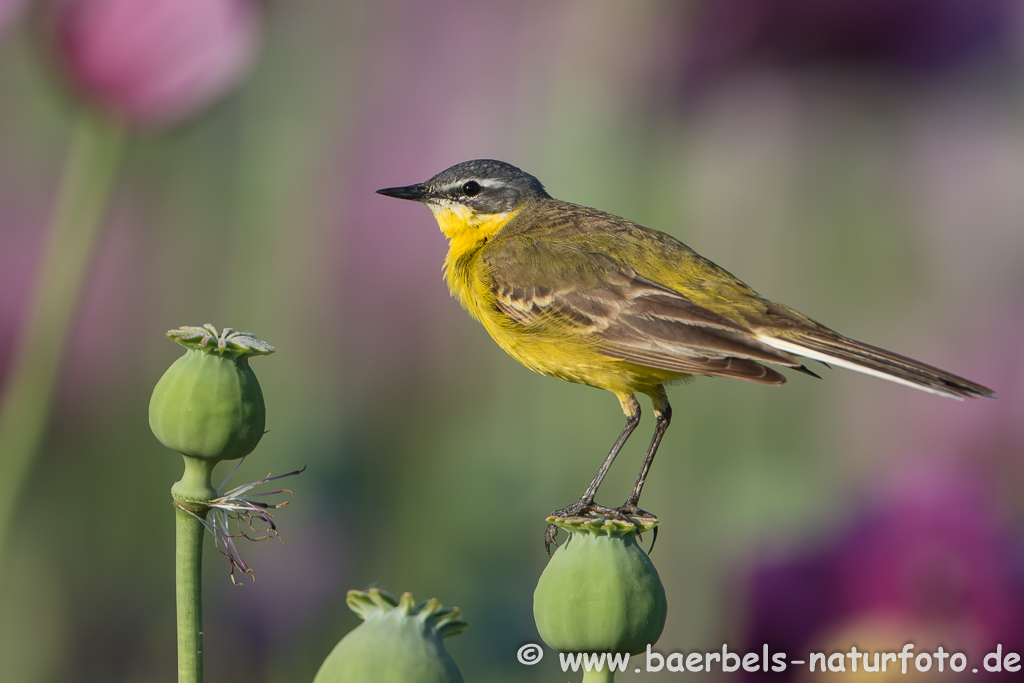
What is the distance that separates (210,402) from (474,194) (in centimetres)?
147

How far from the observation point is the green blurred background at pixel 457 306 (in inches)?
101

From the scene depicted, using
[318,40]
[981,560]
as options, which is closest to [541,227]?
[981,560]

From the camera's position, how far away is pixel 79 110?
6.27 ft

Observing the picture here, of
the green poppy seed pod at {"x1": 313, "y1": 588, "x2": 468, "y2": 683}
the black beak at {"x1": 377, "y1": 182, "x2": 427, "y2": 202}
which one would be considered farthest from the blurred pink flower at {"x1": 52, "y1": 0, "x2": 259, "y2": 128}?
the green poppy seed pod at {"x1": 313, "y1": 588, "x2": 468, "y2": 683}

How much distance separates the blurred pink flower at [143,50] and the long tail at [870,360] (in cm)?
116

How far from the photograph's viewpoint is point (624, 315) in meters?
1.69

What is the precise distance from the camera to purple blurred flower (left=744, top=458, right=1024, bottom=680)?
67.4 inches

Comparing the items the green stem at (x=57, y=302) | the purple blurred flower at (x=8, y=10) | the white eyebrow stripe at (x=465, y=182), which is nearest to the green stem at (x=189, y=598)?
the green stem at (x=57, y=302)

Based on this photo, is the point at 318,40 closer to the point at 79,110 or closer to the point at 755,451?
the point at 79,110

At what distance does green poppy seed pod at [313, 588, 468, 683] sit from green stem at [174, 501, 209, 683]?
0.09m

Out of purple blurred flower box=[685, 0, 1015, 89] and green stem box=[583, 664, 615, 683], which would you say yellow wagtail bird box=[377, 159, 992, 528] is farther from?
purple blurred flower box=[685, 0, 1015, 89]

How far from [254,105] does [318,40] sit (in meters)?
0.36

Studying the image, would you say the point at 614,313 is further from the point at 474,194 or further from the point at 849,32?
the point at 849,32

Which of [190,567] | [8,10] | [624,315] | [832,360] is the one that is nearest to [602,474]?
[624,315]
